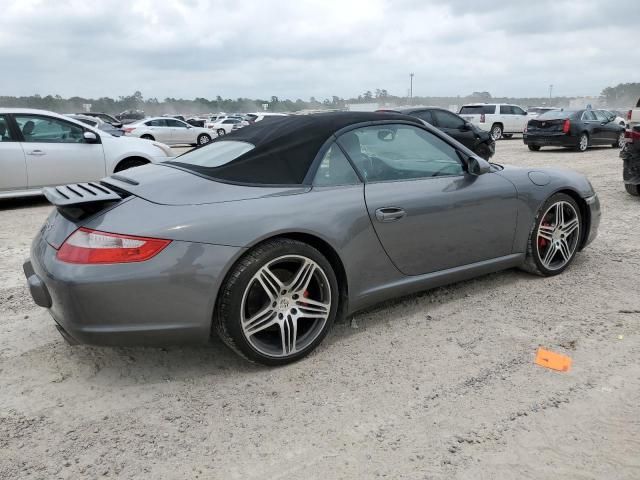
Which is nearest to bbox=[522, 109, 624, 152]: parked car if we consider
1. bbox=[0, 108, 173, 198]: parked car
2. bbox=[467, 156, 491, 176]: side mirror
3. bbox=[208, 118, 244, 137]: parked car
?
bbox=[0, 108, 173, 198]: parked car

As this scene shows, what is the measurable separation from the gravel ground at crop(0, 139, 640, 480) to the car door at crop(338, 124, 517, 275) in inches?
17.1

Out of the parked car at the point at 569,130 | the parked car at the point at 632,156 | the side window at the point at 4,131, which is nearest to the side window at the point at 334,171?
the parked car at the point at 632,156

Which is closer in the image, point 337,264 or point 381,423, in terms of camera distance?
point 381,423

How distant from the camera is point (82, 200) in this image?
8.84 feet

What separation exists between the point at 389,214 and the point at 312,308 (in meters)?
0.75

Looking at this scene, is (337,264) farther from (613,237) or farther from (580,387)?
(613,237)

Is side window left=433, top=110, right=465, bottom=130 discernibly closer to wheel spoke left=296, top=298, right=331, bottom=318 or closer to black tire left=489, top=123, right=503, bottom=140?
wheel spoke left=296, top=298, right=331, bottom=318

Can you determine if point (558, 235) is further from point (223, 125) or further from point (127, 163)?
point (223, 125)

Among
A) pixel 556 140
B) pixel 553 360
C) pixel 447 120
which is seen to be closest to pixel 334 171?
pixel 553 360

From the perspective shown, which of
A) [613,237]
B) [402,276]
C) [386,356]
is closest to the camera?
[386,356]

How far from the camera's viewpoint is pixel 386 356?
3.07 metres

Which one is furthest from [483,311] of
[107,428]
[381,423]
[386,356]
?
[107,428]

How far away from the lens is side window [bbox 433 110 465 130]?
41.7 feet

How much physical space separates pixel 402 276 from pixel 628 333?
4.69 ft
